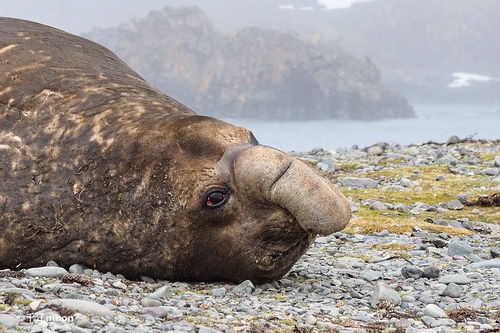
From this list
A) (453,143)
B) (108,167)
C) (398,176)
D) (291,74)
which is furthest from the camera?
(291,74)

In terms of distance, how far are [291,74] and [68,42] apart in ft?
449

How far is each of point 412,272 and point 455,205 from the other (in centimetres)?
755

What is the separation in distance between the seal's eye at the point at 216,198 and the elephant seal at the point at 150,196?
1 cm

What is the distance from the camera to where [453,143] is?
1199 inches

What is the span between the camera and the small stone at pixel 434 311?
801cm

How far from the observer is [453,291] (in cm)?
896

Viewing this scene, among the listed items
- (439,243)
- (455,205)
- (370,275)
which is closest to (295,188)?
(370,275)

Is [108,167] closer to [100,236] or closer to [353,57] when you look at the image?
[100,236]

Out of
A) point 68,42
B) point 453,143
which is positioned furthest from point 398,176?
point 68,42

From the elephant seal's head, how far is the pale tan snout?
0.01 meters

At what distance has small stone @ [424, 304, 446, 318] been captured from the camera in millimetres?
8005

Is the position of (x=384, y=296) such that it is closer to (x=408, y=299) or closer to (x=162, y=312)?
(x=408, y=299)

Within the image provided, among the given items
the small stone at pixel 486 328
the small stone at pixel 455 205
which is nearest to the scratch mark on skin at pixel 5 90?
the small stone at pixel 486 328

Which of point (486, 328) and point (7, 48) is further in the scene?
point (7, 48)
